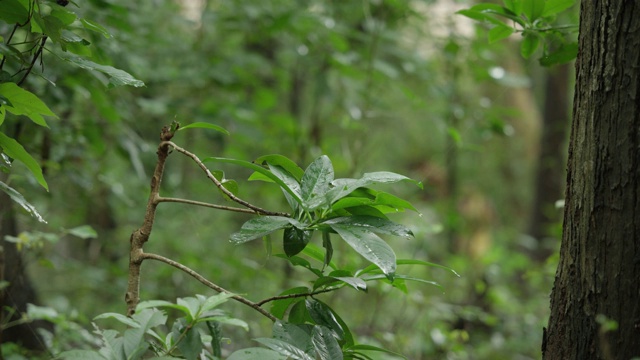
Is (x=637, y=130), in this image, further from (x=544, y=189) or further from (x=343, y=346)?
(x=544, y=189)

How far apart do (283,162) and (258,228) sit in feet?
0.77

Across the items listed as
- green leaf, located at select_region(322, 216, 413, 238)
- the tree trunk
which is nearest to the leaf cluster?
the tree trunk

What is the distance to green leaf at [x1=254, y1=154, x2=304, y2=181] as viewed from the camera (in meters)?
1.55

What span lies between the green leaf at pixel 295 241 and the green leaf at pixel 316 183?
7 centimetres

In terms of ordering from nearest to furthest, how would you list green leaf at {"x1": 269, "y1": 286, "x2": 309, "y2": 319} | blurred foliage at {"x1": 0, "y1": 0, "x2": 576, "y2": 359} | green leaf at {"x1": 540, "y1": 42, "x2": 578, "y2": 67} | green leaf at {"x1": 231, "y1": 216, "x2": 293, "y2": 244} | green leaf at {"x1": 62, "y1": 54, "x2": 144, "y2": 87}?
1. green leaf at {"x1": 231, "y1": 216, "x2": 293, "y2": 244}
2. green leaf at {"x1": 62, "y1": 54, "x2": 144, "y2": 87}
3. green leaf at {"x1": 269, "y1": 286, "x2": 309, "y2": 319}
4. green leaf at {"x1": 540, "y1": 42, "x2": 578, "y2": 67}
5. blurred foliage at {"x1": 0, "y1": 0, "x2": 576, "y2": 359}

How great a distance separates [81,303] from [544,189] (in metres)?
5.89

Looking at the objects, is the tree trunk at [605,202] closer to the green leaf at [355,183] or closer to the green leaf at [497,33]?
the green leaf at [355,183]

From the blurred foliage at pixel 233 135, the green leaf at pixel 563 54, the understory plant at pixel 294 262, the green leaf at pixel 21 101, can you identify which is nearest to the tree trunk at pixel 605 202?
the understory plant at pixel 294 262

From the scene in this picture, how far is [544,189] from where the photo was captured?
8211 millimetres

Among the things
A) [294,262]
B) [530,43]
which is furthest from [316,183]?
[530,43]

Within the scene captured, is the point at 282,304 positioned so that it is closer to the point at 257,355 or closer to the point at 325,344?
the point at 325,344

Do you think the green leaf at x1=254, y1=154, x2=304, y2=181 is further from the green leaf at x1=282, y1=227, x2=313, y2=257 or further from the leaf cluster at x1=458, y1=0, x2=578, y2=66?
the leaf cluster at x1=458, y1=0, x2=578, y2=66

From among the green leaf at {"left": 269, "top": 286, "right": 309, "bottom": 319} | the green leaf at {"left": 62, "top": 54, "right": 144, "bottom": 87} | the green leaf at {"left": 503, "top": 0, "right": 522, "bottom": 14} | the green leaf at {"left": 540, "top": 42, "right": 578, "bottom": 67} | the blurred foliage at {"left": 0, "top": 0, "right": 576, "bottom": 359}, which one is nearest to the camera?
the green leaf at {"left": 62, "top": 54, "right": 144, "bottom": 87}

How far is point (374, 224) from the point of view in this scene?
4.69 ft
